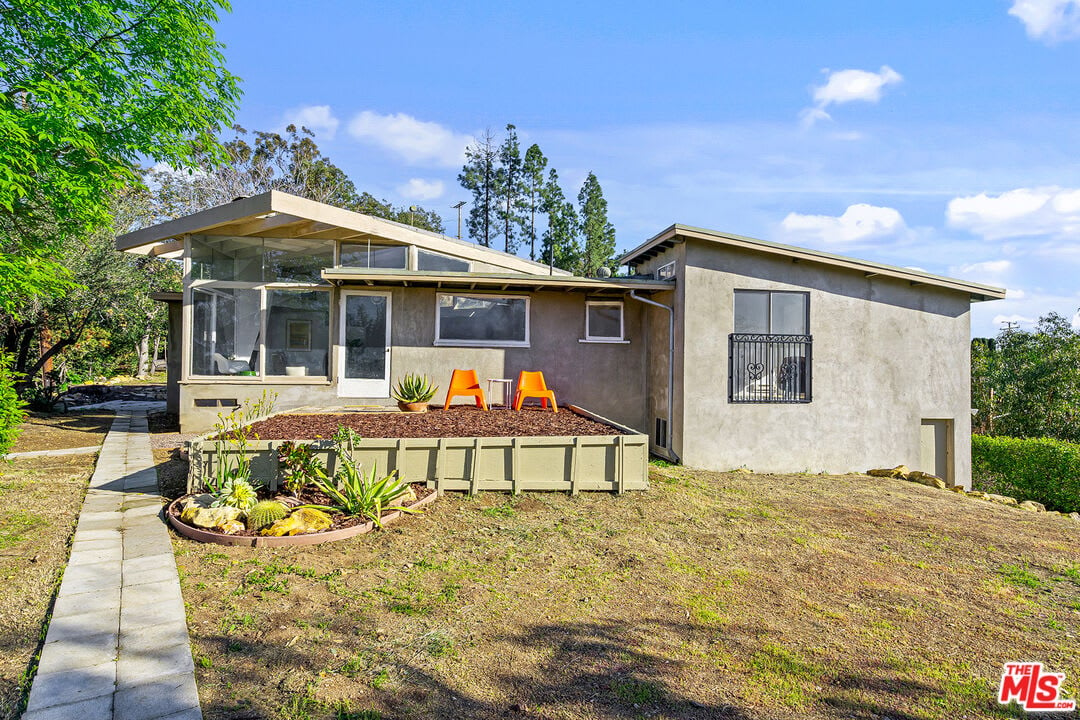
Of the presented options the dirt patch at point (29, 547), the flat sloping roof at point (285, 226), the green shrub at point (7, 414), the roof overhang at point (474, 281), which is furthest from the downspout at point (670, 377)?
the green shrub at point (7, 414)

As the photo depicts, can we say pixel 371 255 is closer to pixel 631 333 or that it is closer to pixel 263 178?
pixel 631 333

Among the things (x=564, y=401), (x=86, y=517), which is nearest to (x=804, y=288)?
(x=564, y=401)

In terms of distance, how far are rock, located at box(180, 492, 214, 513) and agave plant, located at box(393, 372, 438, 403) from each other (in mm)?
4241

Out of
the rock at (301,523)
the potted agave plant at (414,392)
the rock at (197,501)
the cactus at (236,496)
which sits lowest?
the rock at (301,523)

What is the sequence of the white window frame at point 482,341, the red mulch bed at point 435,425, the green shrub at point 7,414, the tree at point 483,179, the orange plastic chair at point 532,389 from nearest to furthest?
the green shrub at point 7,414 → the red mulch bed at point 435,425 → the orange plastic chair at point 532,389 → the white window frame at point 482,341 → the tree at point 483,179

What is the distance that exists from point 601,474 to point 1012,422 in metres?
17.8

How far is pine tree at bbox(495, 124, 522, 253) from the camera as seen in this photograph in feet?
108

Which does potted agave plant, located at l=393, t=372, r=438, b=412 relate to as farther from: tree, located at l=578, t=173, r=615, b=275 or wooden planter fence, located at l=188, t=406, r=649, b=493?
tree, located at l=578, t=173, r=615, b=275

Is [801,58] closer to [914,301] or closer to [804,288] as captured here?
[804,288]

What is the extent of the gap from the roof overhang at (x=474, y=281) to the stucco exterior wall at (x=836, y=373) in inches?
41.1

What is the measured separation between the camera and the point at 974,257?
20750 mm

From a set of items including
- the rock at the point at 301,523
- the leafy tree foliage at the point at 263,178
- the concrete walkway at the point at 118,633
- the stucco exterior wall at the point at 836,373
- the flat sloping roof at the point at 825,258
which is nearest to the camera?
the concrete walkway at the point at 118,633

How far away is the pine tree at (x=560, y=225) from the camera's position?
104 ft

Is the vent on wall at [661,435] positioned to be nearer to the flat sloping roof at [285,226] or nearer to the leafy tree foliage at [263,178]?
the flat sloping roof at [285,226]
